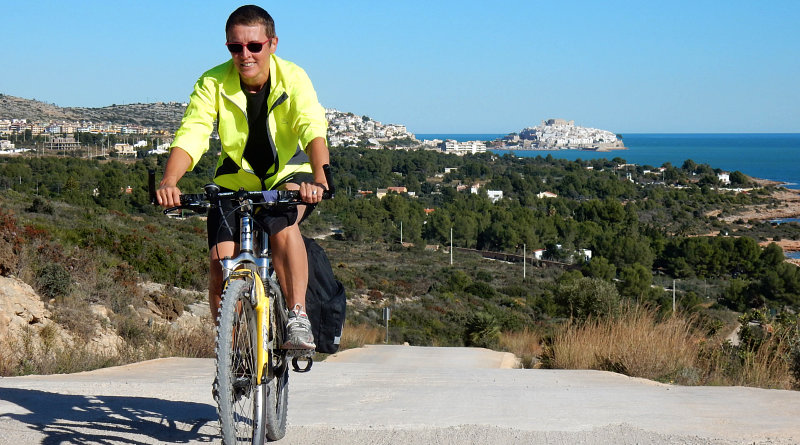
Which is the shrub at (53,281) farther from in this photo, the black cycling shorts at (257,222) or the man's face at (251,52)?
the man's face at (251,52)

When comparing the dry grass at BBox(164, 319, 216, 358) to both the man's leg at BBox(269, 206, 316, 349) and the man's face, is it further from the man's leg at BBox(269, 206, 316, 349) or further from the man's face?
the man's face

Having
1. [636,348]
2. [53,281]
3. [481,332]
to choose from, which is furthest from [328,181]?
[481,332]

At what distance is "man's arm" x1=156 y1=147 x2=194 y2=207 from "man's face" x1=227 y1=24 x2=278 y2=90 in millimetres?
381

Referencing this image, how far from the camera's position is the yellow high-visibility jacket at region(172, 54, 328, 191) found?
3.20 m

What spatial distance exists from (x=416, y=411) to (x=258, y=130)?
1.72 meters

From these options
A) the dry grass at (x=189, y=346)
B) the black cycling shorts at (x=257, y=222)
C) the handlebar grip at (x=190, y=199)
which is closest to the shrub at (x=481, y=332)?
the dry grass at (x=189, y=346)

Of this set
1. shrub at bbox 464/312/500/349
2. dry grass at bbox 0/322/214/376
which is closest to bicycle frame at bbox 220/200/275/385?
dry grass at bbox 0/322/214/376

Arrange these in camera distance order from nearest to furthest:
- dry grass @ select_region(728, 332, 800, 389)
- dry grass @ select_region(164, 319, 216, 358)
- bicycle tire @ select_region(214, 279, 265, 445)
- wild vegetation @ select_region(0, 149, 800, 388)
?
bicycle tire @ select_region(214, 279, 265, 445)
dry grass @ select_region(728, 332, 800, 389)
wild vegetation @ select_region(0, 149, 800, 388)
dry grass @ select_region(164, 319, 216, 358)

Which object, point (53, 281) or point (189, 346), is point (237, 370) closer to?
point (189, 346)

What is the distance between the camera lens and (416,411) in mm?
4219

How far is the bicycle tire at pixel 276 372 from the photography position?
3.20m

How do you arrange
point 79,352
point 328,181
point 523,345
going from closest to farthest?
point 328,181 → point 79,352 → point 523,345

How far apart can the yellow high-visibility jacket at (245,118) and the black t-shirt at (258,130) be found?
0.7 inches

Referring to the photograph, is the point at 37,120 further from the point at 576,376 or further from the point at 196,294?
the point at 576,376
